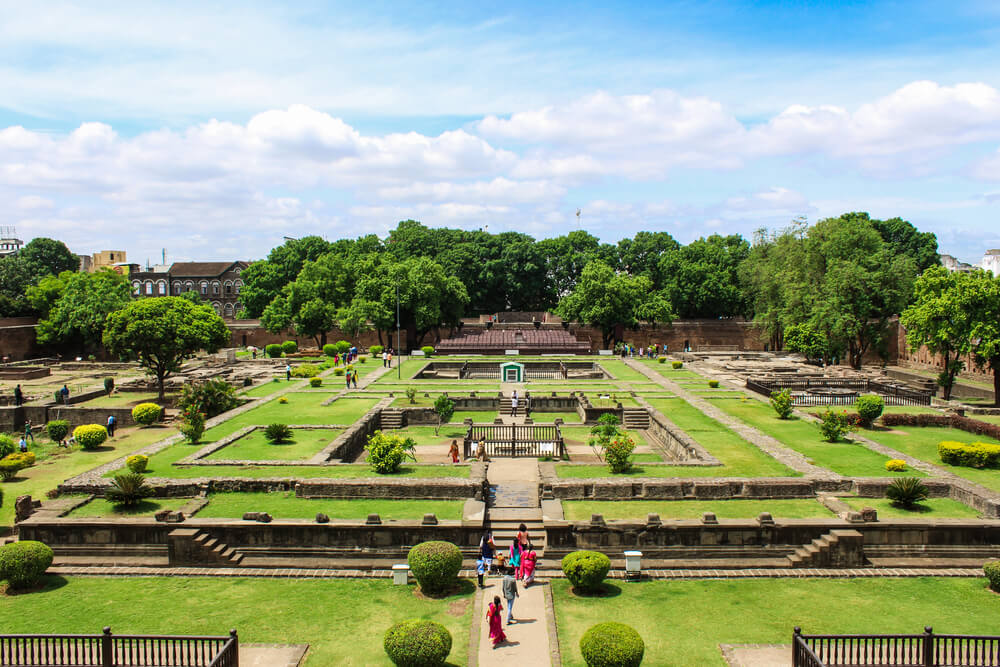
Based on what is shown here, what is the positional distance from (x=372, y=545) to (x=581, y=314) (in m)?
44.2

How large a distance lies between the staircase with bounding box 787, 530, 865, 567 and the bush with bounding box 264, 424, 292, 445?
16.6 meters

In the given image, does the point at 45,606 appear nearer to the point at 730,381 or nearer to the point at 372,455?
the point at 372,455

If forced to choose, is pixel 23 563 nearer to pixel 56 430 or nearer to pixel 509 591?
pixel 509 591

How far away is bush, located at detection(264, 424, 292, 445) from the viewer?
2403cm

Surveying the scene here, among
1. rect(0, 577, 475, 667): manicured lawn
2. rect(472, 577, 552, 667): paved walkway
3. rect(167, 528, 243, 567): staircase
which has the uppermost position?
rect(167, 528, 243, 567): staircase

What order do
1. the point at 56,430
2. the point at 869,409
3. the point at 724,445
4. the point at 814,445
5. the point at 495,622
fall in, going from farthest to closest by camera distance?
the point at 56,430, the point at 869,409, the point at 814,445, the point at 724,445, the point at 495,622

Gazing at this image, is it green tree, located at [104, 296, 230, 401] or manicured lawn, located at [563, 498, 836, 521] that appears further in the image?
green tree, located at [104, 296, 230, 401]

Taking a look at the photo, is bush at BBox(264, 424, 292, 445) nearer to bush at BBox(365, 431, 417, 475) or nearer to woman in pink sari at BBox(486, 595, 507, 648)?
bush at BBox(365, 431, 417, 475)

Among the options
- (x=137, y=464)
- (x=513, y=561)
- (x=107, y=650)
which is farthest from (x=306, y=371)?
(x=107, y=650)

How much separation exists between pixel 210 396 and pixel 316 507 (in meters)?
14.0

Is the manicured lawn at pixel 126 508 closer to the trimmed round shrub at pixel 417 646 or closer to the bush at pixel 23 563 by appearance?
the bush at pixel 23 563

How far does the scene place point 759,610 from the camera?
42.8ft

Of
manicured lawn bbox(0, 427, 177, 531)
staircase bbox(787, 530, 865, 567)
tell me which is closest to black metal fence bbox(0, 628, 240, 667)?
manicured lawn bbox(0, 427, 177, 531)

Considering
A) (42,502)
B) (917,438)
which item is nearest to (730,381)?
(917,438)
